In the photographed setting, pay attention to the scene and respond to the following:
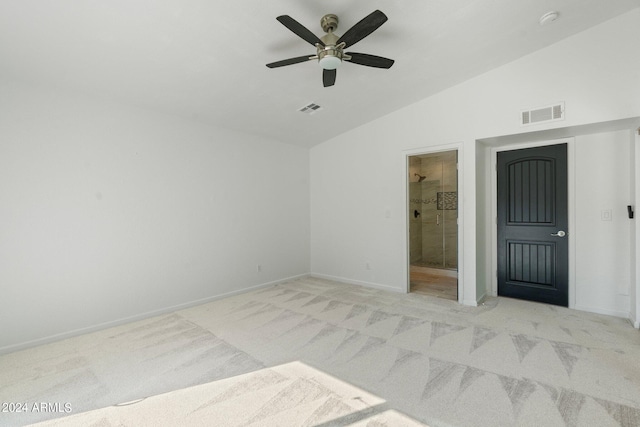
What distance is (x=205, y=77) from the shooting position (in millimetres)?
3133

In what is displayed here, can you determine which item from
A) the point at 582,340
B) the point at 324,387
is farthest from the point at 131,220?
the point at 582,340

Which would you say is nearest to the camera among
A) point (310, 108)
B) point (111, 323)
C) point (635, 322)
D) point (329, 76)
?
point (329, 76)

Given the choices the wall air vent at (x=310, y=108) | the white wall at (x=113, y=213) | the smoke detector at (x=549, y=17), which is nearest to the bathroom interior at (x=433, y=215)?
the wall air vent at (x=310, y=108)

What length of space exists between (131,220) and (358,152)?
3.52m

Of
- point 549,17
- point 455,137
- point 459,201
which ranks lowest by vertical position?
point 459,201

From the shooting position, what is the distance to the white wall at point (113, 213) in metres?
2.81

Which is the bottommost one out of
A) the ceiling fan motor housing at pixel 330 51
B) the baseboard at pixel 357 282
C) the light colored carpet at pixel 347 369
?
the light colored carpet at pixel 347 369

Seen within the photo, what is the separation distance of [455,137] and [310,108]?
2073 mm

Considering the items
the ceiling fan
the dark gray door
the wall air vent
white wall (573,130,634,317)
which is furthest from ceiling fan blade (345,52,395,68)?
white wall (573,130,634,317)

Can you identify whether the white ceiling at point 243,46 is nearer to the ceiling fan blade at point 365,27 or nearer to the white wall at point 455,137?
the white wall at point 455,137

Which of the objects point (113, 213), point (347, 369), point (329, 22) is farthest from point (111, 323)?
point (329, 22)

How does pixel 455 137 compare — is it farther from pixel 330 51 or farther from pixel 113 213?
pixel 113 213

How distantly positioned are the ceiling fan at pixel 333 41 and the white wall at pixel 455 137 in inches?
75.6

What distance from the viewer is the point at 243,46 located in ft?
8.97
